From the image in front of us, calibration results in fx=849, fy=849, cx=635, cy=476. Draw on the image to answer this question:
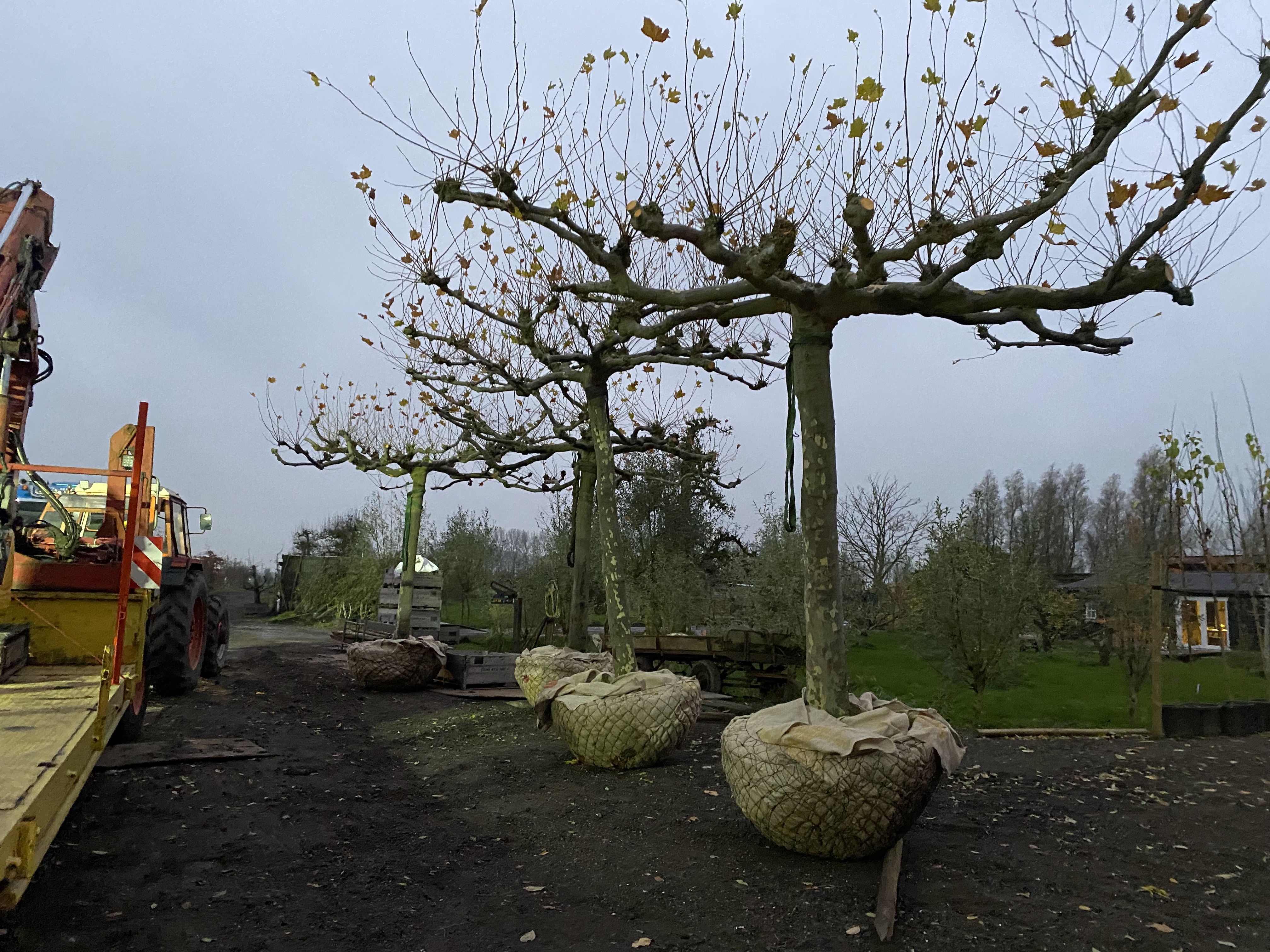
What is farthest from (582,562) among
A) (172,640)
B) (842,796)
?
(842,796)

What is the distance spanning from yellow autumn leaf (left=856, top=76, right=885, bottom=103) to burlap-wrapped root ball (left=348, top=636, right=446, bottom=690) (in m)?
8.97

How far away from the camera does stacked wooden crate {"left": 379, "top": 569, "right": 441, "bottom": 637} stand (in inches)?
599

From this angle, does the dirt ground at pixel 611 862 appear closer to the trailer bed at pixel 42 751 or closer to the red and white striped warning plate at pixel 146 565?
the trailer bed at pixel 42 751

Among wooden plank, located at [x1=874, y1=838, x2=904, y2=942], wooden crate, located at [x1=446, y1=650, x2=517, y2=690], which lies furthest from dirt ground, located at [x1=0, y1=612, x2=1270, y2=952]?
wooden crate, located at [x1=446, y1=650, x2=517, y2=690]

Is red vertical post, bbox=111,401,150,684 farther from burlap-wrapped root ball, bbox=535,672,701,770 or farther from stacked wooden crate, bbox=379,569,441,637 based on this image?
stacked wooden crate, bbox=379,569,441,637

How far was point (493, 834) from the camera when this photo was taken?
4.86 m

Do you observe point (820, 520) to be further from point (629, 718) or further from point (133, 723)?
point (133, 723)

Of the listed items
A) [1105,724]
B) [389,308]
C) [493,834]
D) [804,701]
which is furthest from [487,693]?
[1105,724]

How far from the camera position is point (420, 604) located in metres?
16.0

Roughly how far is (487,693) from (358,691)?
184cm

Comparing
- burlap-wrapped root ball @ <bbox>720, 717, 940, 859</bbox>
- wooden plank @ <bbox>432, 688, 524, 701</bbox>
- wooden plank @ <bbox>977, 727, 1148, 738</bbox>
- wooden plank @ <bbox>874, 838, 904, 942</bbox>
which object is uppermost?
burlap-wrapped root ball @ <bbox>720, 717, 940, 859</bbox>

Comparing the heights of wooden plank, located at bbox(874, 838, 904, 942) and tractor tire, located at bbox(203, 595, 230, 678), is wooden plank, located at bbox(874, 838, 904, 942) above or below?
below

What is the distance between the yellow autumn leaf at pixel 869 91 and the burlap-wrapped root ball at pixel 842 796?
3.33m

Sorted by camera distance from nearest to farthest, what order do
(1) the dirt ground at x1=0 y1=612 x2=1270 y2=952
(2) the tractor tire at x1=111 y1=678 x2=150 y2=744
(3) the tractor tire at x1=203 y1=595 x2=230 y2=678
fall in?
(1) the dirt ground at x1=0 y1=612 x2=1270 y2=952, (2) the tractor tire at x1=111 y1=678 x2=150 y2=744, (3) the tractor tire at x1=203 y1=595 x2=230 y2=678
